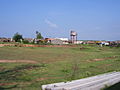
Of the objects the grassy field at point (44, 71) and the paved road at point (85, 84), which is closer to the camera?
the paved road at point (85, 84)

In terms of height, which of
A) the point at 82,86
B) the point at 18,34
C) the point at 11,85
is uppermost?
the point at 18,34

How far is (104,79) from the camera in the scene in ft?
18.3

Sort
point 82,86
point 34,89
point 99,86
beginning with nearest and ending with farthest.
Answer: point 82,86 → point 99,86 → point 34,89

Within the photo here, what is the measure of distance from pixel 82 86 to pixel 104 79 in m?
1.44

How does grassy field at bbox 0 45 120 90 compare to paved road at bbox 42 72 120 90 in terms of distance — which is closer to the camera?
paved road at bbox 42 72 120 90

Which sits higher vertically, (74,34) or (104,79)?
(74,34)

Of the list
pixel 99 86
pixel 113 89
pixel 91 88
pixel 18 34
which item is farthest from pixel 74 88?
pixel 18 34

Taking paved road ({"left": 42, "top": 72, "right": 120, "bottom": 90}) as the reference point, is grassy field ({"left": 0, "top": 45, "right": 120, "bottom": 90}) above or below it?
below

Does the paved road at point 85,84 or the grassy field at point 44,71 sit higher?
the paved road at point 85,84

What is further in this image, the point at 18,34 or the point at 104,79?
the point at 18,34

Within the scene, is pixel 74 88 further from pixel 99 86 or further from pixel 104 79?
pixel 104 79

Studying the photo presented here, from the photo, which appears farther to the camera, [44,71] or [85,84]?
[44,71]

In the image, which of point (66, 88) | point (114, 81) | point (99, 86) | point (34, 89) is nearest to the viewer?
point (66, 88)

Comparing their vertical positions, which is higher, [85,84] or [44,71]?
[85,84]
